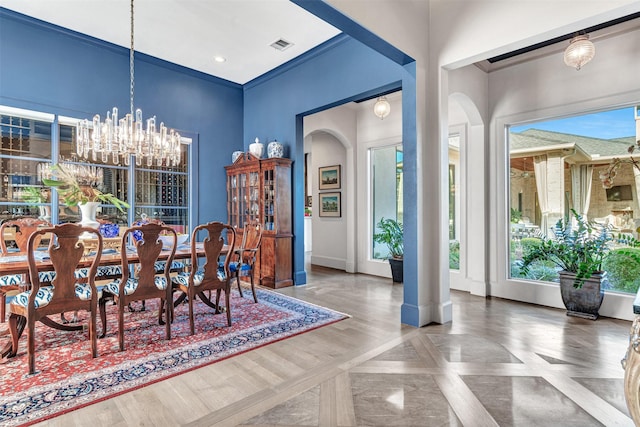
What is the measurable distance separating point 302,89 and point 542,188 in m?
3.60

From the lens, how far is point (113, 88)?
482 centimetres

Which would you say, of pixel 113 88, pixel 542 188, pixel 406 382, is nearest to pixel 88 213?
pixel 113 88

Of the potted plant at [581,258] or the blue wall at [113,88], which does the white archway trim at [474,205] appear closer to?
the potted plant at [581,258]

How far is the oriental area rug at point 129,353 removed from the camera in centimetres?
205

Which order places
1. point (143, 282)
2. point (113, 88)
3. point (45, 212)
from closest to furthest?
1. point (143, 282)
2. point (45, 212)
3. point (113, 88)

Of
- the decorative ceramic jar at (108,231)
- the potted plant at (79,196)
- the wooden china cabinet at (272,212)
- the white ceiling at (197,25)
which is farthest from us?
the wooden china cabinet at (272,212)

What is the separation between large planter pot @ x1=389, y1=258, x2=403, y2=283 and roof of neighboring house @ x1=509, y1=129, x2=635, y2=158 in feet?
7.61

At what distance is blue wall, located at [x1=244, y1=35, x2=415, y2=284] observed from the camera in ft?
13.5

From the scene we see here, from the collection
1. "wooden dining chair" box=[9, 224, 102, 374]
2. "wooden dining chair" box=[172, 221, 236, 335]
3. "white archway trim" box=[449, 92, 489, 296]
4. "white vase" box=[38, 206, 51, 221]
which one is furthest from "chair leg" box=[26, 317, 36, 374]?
"white archway trim" box=[449, 92, 489, 296]

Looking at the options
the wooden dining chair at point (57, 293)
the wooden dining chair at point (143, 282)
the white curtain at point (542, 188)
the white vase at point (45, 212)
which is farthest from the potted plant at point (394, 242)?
the white vase at point (45, 212)

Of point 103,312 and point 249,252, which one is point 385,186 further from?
point 103,312

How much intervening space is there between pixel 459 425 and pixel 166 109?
5530mm

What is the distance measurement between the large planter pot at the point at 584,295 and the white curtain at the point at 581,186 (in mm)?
799

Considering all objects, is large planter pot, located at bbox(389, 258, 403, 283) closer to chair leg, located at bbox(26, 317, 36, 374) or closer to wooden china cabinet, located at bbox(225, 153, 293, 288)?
wooden china cabinet, located at bbox(225, 153, 293, 288)
